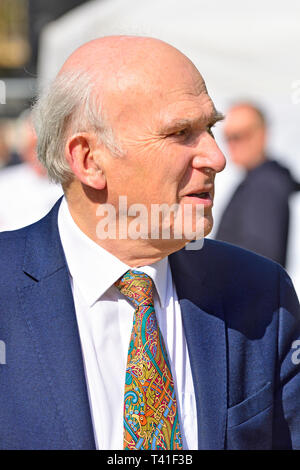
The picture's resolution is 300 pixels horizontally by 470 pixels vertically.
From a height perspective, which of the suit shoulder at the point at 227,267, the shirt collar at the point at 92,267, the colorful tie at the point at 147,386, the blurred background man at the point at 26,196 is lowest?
the blurred background man at the point at 26,196

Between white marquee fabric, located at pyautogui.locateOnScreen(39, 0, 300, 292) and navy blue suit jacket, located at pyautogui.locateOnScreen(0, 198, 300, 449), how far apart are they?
3.52m

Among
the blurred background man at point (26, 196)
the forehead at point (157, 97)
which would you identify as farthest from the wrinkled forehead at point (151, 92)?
the blurred background man at point (26, 196)

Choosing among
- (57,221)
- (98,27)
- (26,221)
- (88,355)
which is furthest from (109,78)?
(98,27)

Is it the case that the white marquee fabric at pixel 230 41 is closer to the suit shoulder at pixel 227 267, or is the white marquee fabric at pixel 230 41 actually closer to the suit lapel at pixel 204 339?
the suit shoulder at pixel 227 267

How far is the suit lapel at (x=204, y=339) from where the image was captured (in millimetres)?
1670

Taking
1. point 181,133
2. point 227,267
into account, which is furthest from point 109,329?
point 181,133

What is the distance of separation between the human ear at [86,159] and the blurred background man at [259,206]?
2974 mm

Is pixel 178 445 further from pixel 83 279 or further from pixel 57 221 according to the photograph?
pixel 57 221

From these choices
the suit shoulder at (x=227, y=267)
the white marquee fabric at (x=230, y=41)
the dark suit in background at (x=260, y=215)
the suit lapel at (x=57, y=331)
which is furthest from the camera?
the white marquee fabric at (x=230, y=41)

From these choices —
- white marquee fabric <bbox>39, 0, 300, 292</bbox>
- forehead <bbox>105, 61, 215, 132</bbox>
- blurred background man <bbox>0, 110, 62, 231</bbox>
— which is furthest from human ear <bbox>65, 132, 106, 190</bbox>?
white marquee fabric <bbox>39, 0, 300, 292</bbox>

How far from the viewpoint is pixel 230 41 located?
5629mm

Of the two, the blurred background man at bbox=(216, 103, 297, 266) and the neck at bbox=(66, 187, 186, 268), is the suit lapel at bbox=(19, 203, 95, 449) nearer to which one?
the neck at bbox=(66, 187, 186, 268)

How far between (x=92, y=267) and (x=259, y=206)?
3.07m

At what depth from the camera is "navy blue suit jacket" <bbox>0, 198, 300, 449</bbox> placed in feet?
5.09
